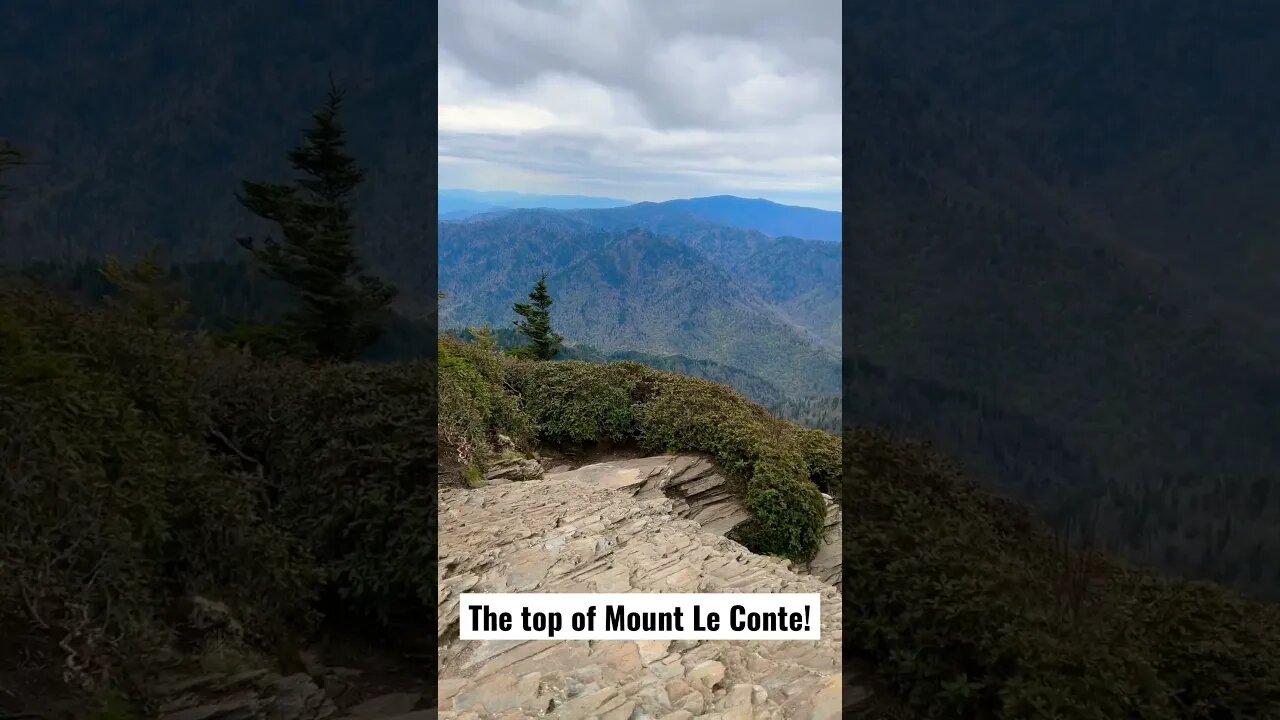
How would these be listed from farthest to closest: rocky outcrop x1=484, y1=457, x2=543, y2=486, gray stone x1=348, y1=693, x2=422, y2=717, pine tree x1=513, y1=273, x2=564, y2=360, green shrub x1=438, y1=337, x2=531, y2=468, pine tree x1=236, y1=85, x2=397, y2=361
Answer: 1. pine tree x1=513, y1=273, x2=564, y2=360
2. pine tree x1=236, y1=85, x2=397, y2=361
3. rocky outcrop x1=484, y1=457, x2=543, y2=486
4. green shrub x1=438, y1=337, x2=531, y2=468
5. gray stone x1=348, y1=693, x2=422, y2=717

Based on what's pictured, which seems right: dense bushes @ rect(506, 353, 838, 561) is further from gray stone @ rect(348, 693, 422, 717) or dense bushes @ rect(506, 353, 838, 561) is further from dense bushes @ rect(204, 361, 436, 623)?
gray stone @ rect(348, 693, 422, 717)

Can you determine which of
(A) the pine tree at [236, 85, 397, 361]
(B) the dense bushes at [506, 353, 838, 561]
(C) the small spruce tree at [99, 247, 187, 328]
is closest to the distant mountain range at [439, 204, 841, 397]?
(A) the pine tree at [236, 85, 397, 361]

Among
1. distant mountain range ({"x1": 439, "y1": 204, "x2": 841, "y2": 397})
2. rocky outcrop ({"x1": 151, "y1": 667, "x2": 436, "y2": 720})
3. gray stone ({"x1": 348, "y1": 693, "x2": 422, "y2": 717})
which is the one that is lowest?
gray stone ({"x1": 348, "y1": 693, "x2": 422, "y2": 717})

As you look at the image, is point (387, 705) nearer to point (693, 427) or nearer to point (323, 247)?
point (693, 427)

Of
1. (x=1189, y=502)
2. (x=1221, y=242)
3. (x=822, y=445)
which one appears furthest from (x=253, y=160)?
(x=1221, y=242)

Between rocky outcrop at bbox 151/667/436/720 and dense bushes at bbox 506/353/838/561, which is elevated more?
dense bushes at bbox 506/353/838/561
